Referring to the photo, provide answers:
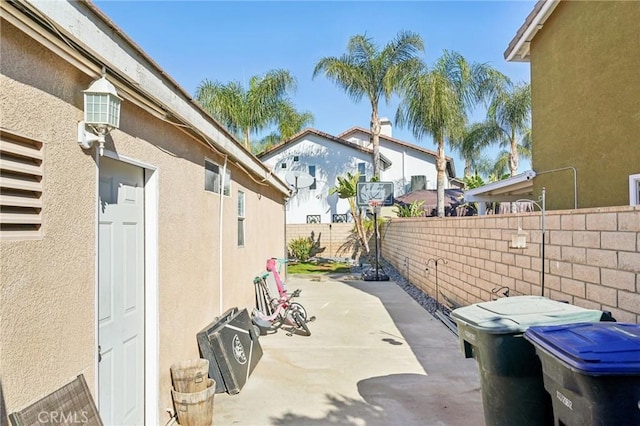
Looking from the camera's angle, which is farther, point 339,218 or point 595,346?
point 339,218

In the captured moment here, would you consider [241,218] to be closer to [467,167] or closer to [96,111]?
[96,111]

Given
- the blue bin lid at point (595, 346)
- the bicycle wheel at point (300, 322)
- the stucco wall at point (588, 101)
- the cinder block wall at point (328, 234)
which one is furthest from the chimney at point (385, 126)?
the blue bin lid at point (595, 346)

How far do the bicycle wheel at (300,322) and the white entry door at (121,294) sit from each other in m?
4.26

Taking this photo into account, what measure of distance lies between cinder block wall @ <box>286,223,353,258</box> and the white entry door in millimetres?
21302

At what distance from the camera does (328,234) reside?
83.9ft

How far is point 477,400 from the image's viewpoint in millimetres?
4992

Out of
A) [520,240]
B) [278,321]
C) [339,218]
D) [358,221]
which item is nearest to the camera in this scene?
[520,240]

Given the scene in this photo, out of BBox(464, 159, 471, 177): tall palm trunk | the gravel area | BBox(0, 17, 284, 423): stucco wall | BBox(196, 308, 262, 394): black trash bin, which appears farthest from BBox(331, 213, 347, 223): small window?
BBox(0, 17, 284, 423): stucco wall

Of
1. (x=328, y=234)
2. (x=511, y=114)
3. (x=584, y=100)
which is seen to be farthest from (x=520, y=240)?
(x=511, y=114)

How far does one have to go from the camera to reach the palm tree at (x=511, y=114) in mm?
25594

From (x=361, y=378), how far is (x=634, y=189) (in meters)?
5.43

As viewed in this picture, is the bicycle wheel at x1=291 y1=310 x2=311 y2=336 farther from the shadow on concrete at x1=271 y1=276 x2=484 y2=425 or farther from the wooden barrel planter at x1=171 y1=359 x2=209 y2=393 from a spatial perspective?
the wooden barrel planter at x1=171 y1=359 x2=209 y2=393

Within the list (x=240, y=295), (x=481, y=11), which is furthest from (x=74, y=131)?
(x=481, y=11)

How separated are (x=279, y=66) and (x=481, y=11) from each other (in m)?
16.8
